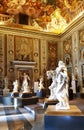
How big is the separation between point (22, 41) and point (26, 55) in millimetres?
1808

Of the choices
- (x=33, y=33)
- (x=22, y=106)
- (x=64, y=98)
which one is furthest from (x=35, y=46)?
(x=64, y=98)

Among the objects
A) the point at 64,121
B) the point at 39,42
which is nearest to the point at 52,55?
the point at 39,42

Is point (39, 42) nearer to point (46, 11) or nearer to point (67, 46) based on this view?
point (67, 46)

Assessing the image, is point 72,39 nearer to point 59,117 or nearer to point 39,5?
point 39,5

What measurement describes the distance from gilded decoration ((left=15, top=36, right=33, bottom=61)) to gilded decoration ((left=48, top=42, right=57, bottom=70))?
8.09 ft

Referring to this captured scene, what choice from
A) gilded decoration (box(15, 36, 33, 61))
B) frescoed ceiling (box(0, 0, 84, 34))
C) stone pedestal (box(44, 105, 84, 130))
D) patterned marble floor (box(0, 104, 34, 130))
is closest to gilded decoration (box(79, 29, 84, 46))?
frescoed ceiling (box(0, 0, 84, 34))

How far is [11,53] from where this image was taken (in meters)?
22.3

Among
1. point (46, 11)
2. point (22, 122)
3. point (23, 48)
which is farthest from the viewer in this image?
point (46, 11)

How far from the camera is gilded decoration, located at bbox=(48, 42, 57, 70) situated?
24219mm

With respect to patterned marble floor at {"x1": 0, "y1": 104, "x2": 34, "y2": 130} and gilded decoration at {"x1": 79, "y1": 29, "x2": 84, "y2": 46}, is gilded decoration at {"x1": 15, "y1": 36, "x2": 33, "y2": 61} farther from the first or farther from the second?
patterned marble floor at {"x1": 0, "y1": 104, "x2": 34, "y2": 130}

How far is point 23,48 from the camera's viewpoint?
2303 cm

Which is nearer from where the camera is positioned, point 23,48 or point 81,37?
point 81,37

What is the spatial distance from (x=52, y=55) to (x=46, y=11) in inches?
226

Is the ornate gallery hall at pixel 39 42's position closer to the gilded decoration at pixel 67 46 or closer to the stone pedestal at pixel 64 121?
the gilded decoration at pixel 67 46
